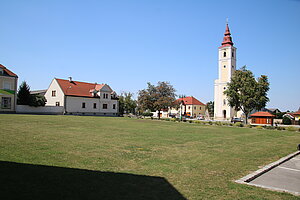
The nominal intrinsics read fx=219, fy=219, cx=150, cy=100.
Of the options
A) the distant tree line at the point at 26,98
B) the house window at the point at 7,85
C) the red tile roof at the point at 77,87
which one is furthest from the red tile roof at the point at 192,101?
the house window at the point at 7,85

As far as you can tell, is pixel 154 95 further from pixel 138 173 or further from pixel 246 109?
pixel 138 173

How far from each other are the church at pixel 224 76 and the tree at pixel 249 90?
2718cm

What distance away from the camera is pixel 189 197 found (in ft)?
16.3

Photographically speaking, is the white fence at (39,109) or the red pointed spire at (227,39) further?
the red pointed spire at (227,39)

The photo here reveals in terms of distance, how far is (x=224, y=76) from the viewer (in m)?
74.6

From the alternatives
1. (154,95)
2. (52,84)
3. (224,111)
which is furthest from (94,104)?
(224,111)

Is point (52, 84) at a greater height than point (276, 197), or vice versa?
point (52, 84)

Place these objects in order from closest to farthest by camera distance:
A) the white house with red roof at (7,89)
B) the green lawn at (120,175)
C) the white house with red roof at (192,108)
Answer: the green lawn at (120,175)
the white house with red roof at (7,89)
the white house with red roof at (192,108)

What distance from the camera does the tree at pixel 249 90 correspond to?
4300cm

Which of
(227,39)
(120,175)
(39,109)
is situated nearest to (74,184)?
(120,175)

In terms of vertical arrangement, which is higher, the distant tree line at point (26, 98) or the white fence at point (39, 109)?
the distant tree line at point (26, 98)

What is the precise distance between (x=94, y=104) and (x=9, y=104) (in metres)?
20.0

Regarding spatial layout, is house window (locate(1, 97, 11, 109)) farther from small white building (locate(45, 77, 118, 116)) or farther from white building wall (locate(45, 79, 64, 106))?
white building wall (locate(45, 79, 64, 106))

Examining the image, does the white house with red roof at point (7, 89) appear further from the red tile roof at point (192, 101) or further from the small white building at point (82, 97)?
the red tile roof at point (192, 101)
